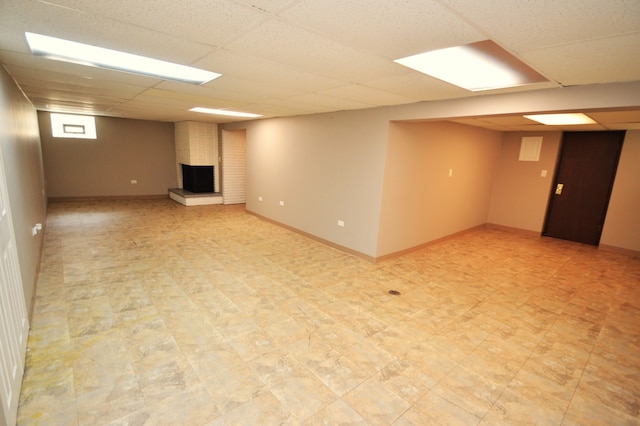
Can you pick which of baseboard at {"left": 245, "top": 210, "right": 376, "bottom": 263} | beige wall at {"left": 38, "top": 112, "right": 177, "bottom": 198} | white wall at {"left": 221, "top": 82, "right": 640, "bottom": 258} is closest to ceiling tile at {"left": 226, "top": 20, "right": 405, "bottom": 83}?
white wall at {"left": 221, "top": 82, "right": 640, "bottom": 258}

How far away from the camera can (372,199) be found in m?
4.48

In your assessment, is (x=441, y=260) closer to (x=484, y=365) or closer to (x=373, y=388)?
(x=484, y=365)

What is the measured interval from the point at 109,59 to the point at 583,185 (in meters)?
8.00

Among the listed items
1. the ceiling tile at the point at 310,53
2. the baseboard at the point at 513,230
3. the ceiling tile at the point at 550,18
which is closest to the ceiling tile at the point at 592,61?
the ceiling tile at the point at 550,18

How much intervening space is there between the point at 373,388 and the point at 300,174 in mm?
4230

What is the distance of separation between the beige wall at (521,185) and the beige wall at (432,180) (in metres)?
0.36

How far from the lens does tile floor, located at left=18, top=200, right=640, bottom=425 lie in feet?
6.28

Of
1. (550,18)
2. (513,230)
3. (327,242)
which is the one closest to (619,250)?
(513,230)

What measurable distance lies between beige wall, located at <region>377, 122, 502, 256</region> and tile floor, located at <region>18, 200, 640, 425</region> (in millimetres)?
615

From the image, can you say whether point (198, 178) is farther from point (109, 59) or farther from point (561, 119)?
point (561, 119)

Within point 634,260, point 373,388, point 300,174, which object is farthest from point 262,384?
point 634,260

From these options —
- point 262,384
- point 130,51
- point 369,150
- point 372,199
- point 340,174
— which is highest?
point 130,51

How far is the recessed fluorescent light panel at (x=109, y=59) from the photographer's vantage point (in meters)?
2.26

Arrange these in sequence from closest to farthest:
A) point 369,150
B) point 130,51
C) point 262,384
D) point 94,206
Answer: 1. point 262,384
2. point 130,51
3. point 369,150
4. point 94,206
